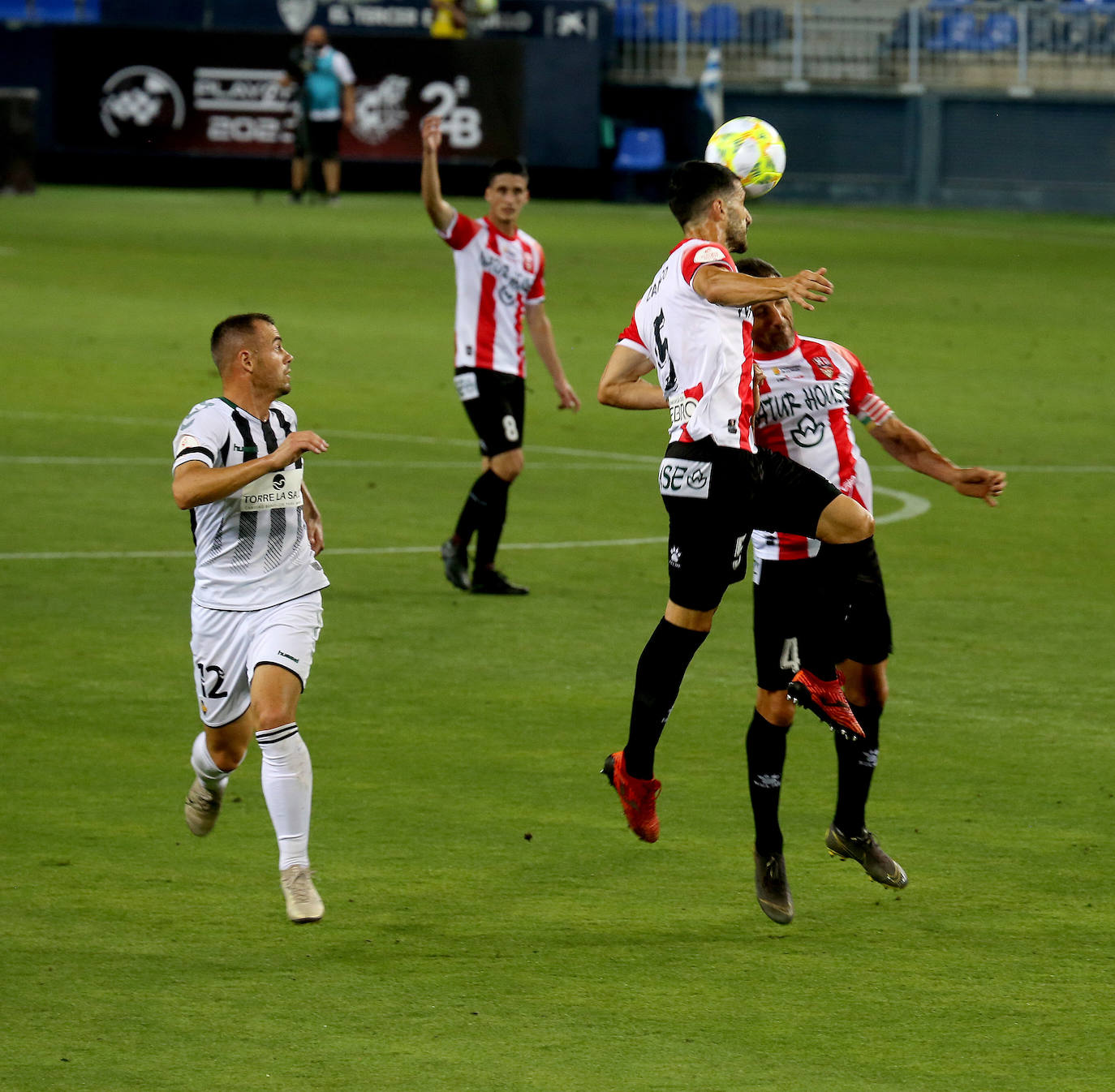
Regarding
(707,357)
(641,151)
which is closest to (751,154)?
(707,357)

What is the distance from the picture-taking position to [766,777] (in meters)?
7.07

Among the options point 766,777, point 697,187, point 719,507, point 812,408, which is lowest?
point 766,777

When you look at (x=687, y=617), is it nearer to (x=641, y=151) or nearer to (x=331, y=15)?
(x=641, y=151)

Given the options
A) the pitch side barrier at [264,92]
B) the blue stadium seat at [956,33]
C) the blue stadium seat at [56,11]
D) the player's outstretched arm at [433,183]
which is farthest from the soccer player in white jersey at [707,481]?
the blue stadium seat at [56,11]

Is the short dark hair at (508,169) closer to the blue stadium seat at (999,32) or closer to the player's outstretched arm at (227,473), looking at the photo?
the player's outstretched arm at (227,473)

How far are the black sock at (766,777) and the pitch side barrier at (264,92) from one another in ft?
112

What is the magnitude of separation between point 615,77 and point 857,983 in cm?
3829

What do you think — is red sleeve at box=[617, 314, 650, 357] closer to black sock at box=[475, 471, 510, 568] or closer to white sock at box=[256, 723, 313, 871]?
white sock at box=[256, 723, 313, 871]

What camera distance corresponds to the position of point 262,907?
696cm

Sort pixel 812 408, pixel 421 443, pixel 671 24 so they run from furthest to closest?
pixel 671 24 < pixel 421 443 < pixel 812 408

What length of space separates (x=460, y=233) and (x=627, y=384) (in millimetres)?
5297

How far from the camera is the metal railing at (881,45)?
137 ft

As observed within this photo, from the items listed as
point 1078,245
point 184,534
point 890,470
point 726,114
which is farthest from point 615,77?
point 184,534

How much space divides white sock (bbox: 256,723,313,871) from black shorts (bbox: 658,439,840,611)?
130cm
